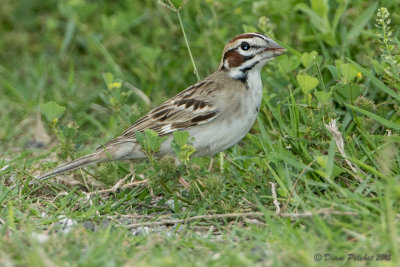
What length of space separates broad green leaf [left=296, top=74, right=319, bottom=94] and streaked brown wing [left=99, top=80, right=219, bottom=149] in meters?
0.66

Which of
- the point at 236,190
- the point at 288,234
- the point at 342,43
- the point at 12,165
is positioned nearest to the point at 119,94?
the point at 12,165

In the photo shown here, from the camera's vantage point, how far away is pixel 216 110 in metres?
5.00

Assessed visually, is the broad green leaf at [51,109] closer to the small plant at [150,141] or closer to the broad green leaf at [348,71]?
the small plant at [150,141]

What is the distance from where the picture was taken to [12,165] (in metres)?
5.16

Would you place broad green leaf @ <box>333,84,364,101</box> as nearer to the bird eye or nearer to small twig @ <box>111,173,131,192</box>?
the bird eye

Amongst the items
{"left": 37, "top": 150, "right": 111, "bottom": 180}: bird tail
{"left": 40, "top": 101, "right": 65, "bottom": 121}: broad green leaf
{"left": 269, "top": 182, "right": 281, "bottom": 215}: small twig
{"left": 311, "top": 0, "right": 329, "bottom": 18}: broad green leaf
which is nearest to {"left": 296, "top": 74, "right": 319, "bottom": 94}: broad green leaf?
{"left": 269, "top": 182, "right": 281, "bottom": 215}: small twig

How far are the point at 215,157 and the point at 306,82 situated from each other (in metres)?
0.99

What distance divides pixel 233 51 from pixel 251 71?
0.71 feet

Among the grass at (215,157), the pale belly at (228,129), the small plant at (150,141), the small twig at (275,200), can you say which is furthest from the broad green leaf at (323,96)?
the small plant at (150,141)

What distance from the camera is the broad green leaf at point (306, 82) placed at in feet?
16.1

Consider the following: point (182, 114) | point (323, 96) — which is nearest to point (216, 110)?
point (182, 114)

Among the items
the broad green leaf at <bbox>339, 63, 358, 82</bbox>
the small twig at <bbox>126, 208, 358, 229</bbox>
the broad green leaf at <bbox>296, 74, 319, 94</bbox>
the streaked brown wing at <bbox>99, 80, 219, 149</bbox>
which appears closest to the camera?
the small twig at <bbox>126, 208, 358, 229</bbox>

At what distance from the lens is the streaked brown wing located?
506 cm

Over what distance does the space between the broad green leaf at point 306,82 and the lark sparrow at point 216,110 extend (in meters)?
0.26
